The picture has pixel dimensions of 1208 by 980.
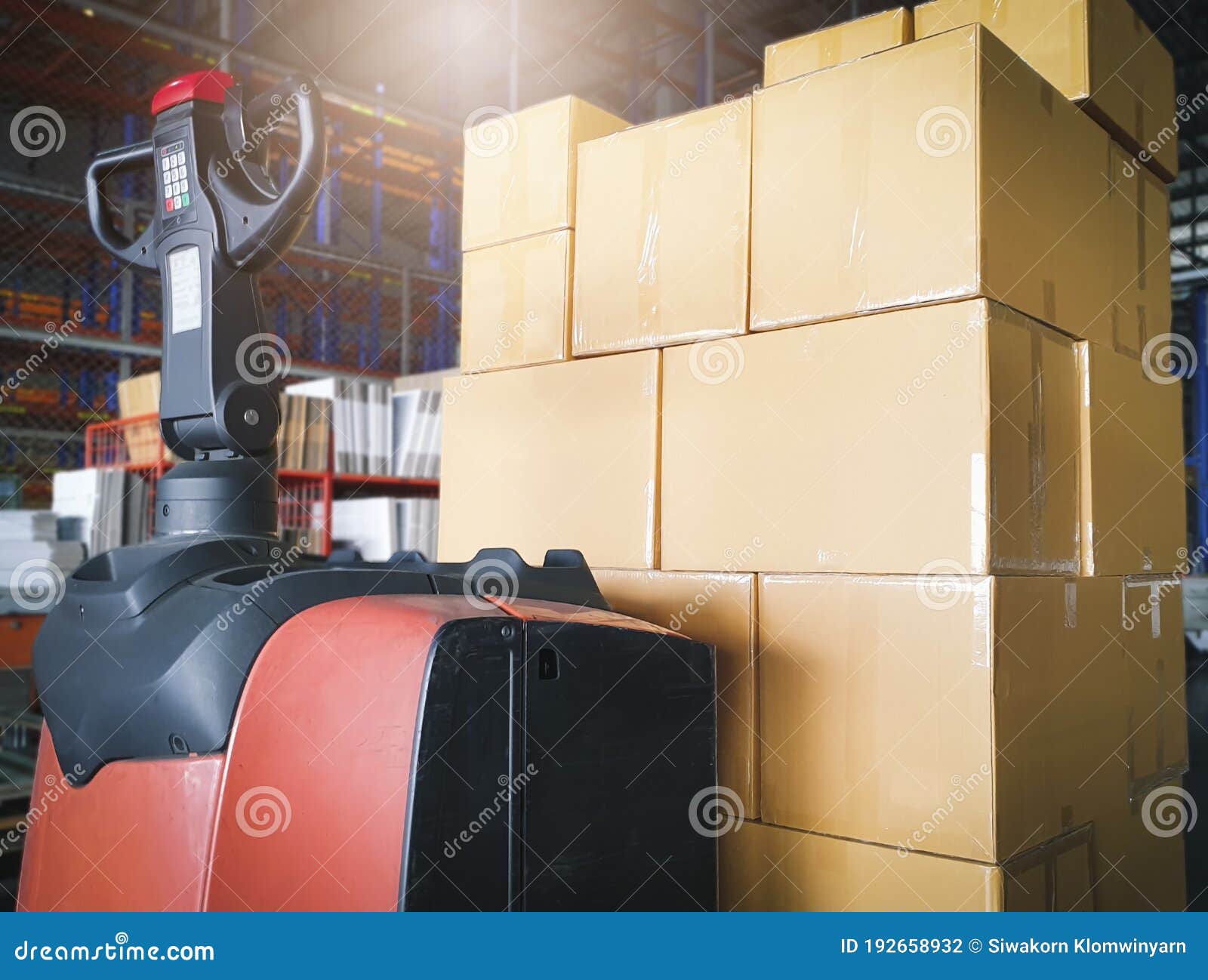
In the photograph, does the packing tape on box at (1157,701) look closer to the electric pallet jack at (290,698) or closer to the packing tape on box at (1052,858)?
the packing tape on box at (1052,858)

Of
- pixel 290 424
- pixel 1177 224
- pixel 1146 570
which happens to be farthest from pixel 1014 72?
pixel 1177 224

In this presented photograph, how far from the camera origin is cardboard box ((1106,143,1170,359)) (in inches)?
74.6

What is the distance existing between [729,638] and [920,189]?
0.72 metres

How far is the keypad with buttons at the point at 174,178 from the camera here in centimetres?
153

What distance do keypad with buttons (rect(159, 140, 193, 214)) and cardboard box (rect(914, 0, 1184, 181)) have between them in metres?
1.26

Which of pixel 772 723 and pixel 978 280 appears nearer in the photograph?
pixel 978 280

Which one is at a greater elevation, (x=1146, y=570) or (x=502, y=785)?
(x=1146, y=570)

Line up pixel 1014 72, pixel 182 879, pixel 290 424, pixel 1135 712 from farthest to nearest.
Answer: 1. pixel 290 424
2. pixel 1135 712
3. pixel 1014 72
4. pixel 182 879

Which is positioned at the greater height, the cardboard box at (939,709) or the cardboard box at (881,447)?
the cardboard box at (881,447)

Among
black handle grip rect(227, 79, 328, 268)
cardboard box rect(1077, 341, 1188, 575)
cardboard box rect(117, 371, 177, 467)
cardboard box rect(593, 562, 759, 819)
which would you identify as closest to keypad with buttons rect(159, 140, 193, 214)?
black handle grip rect(227, 79, 328, 268)

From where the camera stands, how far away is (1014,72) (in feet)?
5.02

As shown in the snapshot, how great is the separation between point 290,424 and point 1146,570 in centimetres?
366

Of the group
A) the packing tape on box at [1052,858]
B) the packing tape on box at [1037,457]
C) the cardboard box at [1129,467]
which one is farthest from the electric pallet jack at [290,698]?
the cardboard box at [1129,467]

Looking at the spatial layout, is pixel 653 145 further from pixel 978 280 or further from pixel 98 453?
pixel 98 453
